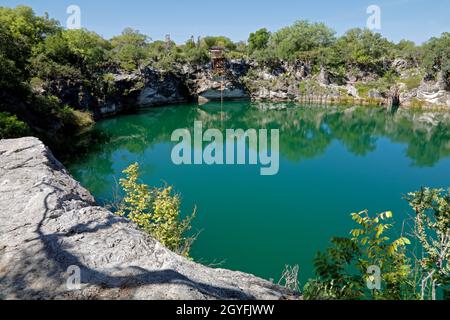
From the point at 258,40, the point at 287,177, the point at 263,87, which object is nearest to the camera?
the point at 287,177

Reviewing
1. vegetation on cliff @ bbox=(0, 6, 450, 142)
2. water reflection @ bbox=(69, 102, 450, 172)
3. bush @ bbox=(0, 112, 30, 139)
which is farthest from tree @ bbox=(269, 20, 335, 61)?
bush @ bbox=(0, 112, 30, 139)

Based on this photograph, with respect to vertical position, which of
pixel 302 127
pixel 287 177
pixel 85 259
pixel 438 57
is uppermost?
pixel 438 57

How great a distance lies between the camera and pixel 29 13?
132 feet

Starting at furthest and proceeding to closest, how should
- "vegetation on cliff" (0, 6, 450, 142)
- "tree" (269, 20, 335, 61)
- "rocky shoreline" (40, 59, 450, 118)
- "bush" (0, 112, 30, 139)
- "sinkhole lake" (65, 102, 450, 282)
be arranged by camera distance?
"tree" (269, 20, 335, 61) → "rocky shoreline" (40, 59, 450, 118) → "vegetation on cliff" (0, 6, 450, 142) → "bush" (0, 112, 30, 139) → "sinkhole lake" (65, 102, 450, 282)

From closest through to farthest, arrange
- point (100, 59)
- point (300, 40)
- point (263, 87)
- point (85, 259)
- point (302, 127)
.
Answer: point (85, 259) → point (302, 127) → point (100, 59) → point (263, 87) → point (300, 40)

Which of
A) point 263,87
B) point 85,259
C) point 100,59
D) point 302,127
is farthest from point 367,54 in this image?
point 85,259

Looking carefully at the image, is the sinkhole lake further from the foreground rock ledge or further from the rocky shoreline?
the rocky shoreline

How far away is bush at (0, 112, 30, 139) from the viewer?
1333cm

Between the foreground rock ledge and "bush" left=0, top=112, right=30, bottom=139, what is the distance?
914 cm

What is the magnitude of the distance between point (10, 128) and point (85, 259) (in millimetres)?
12288

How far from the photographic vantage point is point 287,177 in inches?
742

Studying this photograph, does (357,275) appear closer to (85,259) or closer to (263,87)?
(85,259)

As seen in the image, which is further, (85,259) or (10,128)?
(10,128)

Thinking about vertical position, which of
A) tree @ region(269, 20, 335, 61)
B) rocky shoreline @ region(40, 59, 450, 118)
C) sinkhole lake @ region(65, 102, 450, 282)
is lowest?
sinkhole lake @ region(65, 102, 450, 282)
